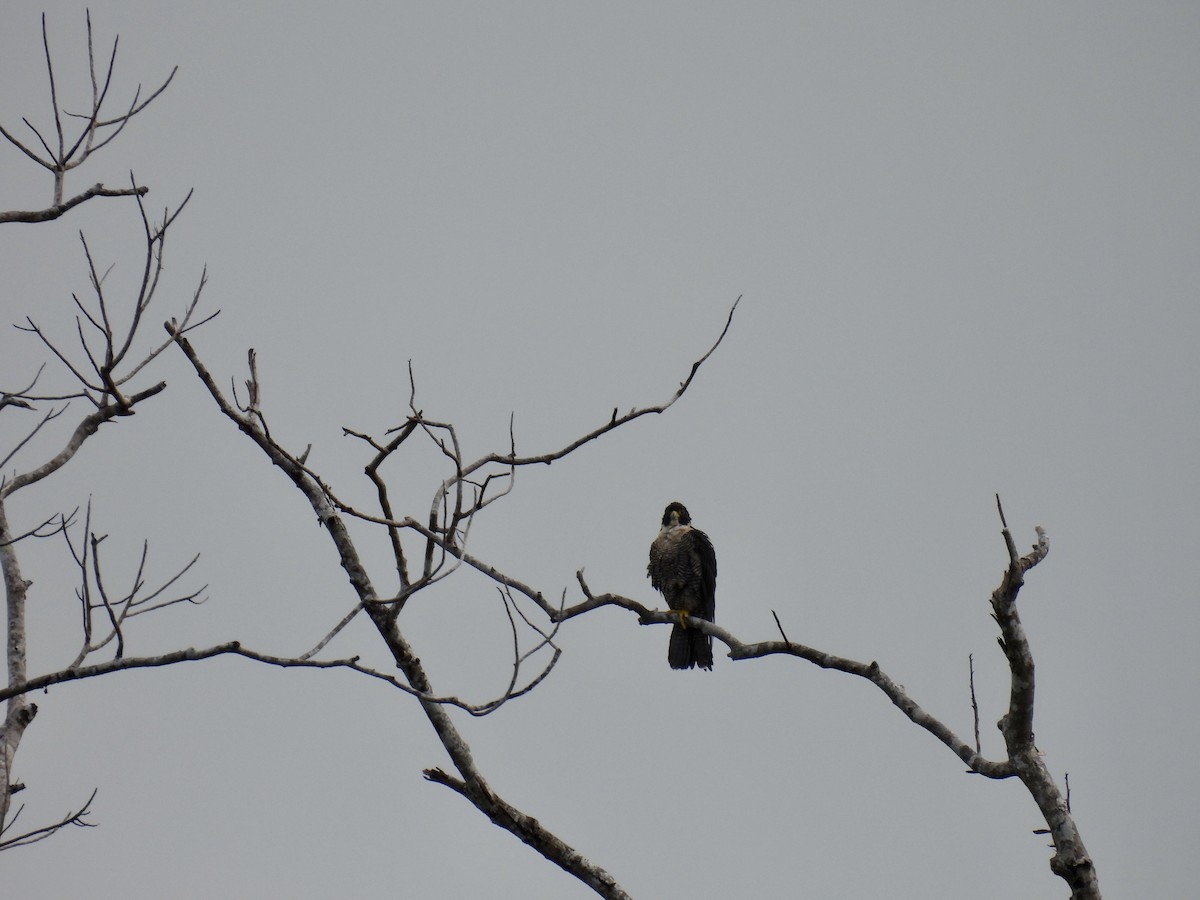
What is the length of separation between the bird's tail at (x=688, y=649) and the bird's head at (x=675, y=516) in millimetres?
1544

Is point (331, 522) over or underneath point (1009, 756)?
over

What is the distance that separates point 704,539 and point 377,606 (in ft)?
19.0

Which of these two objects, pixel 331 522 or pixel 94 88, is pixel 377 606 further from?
pixel 94 88

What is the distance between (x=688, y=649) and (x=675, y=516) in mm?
1751

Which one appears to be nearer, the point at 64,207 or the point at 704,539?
the point at 64,207

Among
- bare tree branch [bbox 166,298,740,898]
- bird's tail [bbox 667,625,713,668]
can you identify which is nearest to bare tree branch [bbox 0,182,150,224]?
bare tree branch [bbox 166,298,740,898]

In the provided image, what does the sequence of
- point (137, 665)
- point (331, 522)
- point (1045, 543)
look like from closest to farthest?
point (137, 665), point (1045, 543), point (331, 522)

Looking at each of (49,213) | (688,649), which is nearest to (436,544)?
(49,213)

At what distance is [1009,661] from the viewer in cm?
426

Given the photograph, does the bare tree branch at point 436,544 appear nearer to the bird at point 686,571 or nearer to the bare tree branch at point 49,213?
the bare tree branch at point 49,213

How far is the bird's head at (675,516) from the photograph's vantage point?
34.0 feet

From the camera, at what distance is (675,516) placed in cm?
1038

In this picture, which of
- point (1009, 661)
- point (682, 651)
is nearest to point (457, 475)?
point (1009, 661)

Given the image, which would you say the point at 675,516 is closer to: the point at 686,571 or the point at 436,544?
the point at 686,571
